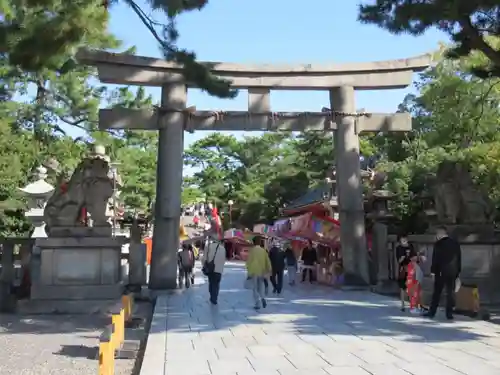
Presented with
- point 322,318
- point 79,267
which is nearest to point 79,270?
point 79,267

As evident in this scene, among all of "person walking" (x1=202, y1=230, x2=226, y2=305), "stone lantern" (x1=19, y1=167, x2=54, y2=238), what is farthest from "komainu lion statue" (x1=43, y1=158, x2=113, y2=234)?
"stone lantern" (x1=19, y1=167, x2=54, y2=238)

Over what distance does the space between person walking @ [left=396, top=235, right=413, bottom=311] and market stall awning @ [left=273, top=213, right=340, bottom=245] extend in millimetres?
2720

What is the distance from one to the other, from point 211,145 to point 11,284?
4545cm

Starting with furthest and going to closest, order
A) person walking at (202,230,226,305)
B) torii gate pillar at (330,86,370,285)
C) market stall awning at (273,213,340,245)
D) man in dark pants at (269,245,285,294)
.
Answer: market stall awning at (273,213,340,245)
torii gate pillar at (330,86,370,285)
man in dark pants at (269,245,285,294)
person walking at (202,230,226,305)

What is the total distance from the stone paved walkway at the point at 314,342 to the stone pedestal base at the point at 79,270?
1.69 meters

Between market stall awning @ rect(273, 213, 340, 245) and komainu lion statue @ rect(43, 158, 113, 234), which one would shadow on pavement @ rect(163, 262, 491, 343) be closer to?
komainu lion statue @ rect(43, 158, 113, 234)

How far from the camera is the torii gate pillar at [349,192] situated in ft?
55.2

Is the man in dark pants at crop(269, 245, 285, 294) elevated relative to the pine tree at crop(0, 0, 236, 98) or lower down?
lower down

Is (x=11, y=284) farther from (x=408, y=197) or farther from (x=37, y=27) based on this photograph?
(x=408, y=197)

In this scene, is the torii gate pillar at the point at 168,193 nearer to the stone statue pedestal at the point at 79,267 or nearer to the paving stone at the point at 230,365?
the stone statue pedestal at the point at 79,267

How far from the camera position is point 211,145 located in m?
59.0

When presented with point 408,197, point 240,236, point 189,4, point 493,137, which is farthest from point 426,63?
point 240,236

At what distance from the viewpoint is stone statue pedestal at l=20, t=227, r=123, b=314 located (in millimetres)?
13625

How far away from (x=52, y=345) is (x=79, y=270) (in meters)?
4.36
